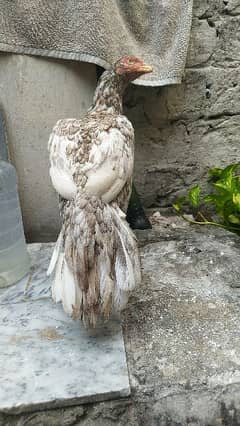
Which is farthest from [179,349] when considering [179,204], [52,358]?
[179,204]

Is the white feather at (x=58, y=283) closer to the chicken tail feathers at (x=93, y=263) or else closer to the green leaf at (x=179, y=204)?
the chicken tail feathers at (x=93, y=263)

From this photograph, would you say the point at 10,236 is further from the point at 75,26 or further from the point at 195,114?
the point at 195,114

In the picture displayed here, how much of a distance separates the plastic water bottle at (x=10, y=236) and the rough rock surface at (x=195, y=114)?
664 mm

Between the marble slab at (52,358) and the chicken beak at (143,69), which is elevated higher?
the chicken beak at (143,69)

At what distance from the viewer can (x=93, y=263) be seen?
3.34 feet

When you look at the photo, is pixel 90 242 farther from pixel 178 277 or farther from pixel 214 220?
pixel 214 220

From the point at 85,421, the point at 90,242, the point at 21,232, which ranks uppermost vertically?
the point at 90,242

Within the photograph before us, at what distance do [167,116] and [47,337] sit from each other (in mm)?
1180

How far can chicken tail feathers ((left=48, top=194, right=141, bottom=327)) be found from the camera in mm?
1012

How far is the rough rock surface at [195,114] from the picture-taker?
1775 mm

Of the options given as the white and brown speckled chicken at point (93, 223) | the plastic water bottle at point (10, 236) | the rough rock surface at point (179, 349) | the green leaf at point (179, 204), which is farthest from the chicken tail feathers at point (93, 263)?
the green leaf at point (179, 204)

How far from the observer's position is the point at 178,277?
142 cm

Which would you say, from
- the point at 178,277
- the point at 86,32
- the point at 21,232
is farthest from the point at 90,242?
the point at 86,32

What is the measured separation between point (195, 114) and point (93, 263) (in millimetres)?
1144
